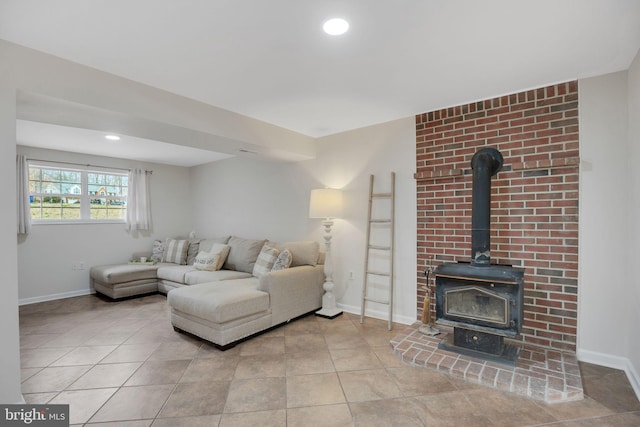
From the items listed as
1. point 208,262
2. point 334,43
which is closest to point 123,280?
point 208,262

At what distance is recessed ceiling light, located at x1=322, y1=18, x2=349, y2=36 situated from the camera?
1.72 metres

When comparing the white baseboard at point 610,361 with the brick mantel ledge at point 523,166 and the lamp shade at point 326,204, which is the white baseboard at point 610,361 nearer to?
the brick mantel ledge at point 523,166

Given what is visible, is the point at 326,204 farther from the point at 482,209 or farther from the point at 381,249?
the point at 482,209

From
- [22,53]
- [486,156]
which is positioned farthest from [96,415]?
[486,156]

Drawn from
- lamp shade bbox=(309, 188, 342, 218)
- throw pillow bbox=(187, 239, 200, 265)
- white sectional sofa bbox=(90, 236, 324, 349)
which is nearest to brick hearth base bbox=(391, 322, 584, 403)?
white sectional sofa bbox=(90, 236, 324, 349)

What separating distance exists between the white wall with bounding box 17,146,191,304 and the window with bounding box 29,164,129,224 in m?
0.15

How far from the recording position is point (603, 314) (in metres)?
2.41

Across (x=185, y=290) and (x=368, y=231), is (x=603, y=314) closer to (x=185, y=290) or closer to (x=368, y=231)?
(x=368, y=231)

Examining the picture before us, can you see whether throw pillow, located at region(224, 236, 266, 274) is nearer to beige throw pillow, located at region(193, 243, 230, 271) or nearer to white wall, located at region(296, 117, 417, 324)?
beige throw pillow, located at region(193, 243, 230, 271)

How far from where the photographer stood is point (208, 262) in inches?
179

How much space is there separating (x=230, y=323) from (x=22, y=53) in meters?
2.46

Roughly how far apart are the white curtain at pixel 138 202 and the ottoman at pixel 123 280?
0.83m

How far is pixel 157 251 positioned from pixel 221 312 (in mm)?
3330

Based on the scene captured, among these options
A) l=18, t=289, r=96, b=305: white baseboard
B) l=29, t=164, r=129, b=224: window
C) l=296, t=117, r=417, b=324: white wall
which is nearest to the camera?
l=296, t=117, r=417, b=324: white wall
